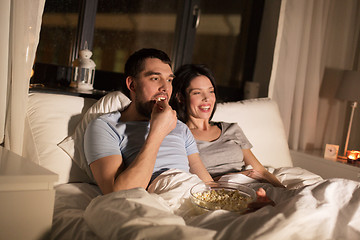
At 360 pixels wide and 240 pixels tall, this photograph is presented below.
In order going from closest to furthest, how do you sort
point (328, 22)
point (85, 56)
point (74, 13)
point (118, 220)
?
point (118, 220), point (85, 56), point (74, 13), point (328, 22)

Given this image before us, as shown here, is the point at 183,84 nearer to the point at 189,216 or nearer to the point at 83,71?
the point at 83,71

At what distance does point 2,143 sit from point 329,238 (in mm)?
1344

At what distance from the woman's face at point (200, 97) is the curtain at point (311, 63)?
108cm

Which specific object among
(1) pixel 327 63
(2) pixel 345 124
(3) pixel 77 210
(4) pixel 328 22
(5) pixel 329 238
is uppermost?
(4) pixel 328 22

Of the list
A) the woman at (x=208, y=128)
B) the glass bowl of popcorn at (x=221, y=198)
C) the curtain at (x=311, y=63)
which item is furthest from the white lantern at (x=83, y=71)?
the curtain at (x=311, y=63)

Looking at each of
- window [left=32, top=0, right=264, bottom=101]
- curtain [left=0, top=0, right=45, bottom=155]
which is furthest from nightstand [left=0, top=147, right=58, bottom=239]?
window [left=32, top=0, right=264, bottom=101]

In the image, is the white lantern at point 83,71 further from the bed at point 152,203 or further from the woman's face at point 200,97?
the woman's face at point 200,97

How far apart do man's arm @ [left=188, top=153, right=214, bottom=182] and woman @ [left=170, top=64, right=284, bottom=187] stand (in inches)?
4.6

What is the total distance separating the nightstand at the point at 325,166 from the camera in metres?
2.60

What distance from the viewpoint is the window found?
246 centimetres

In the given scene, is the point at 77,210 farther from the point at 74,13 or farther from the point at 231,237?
the point at 74,13

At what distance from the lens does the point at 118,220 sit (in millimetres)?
1086

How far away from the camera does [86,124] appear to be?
1.75m

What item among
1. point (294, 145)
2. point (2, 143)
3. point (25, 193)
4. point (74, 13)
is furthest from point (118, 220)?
point (294, 145)
